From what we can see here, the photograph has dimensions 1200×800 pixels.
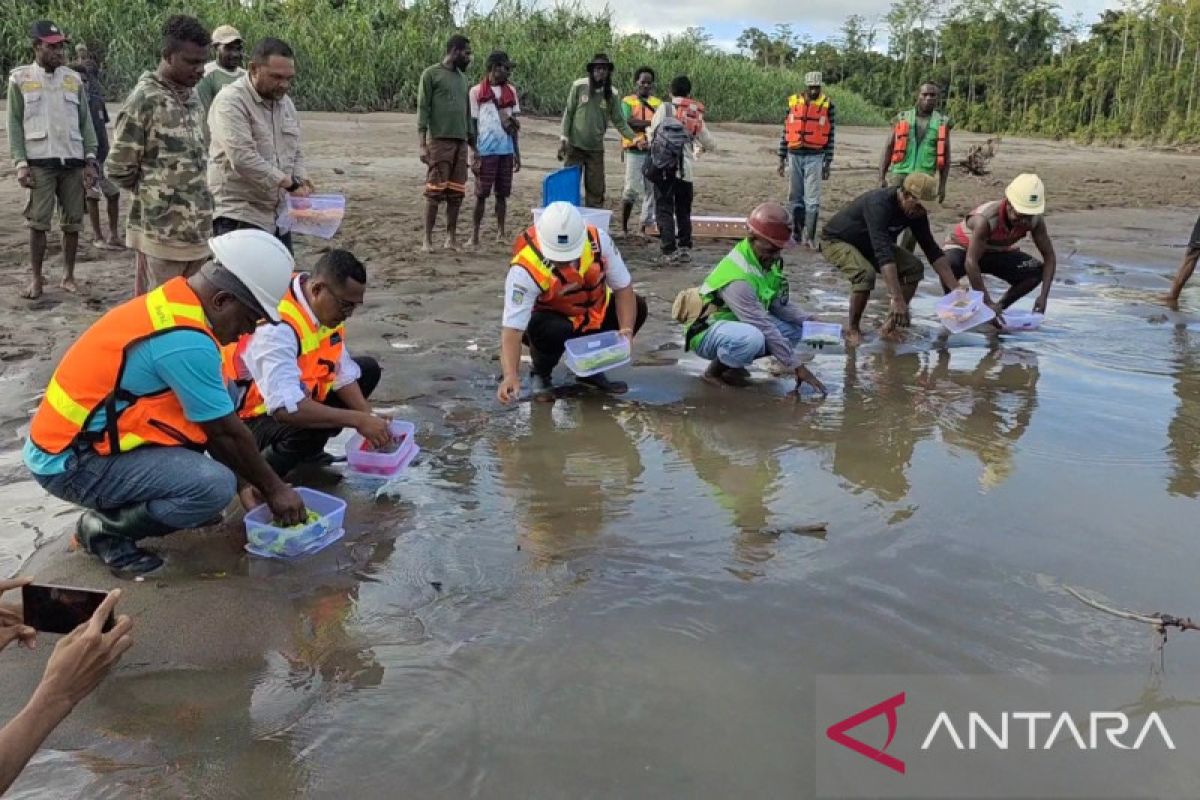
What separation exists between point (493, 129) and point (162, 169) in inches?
174

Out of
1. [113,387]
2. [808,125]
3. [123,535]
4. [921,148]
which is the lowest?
[123,535]

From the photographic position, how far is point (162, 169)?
5199 millimetres

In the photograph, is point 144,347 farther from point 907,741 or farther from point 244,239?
point 907,741

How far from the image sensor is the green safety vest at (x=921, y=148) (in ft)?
30.7

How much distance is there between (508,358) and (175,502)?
199 centimetres

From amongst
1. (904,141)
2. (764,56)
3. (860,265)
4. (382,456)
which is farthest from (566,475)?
(764,56)

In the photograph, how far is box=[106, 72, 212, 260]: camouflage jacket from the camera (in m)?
5.12

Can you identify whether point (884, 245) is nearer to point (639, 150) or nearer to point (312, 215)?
point (312, 215)

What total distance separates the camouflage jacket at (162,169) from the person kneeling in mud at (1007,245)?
4.66 metres

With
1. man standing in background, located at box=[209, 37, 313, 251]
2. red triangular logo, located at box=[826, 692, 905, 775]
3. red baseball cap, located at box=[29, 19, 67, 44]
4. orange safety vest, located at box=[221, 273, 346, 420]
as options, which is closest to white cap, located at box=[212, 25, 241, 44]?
red baseball cap, located at box=[29, 19, 67, 44]

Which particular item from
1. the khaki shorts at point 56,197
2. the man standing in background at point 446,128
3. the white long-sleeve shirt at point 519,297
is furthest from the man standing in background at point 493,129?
the white long-sleeve shirt at point 519,297

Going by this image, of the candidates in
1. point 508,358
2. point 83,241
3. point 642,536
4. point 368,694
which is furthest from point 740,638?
point 83,241

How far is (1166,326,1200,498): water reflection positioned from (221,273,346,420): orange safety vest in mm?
3531

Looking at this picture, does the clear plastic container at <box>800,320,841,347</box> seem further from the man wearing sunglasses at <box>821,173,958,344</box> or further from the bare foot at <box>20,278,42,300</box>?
the bare foot at <box>20,278,42,300</box>
